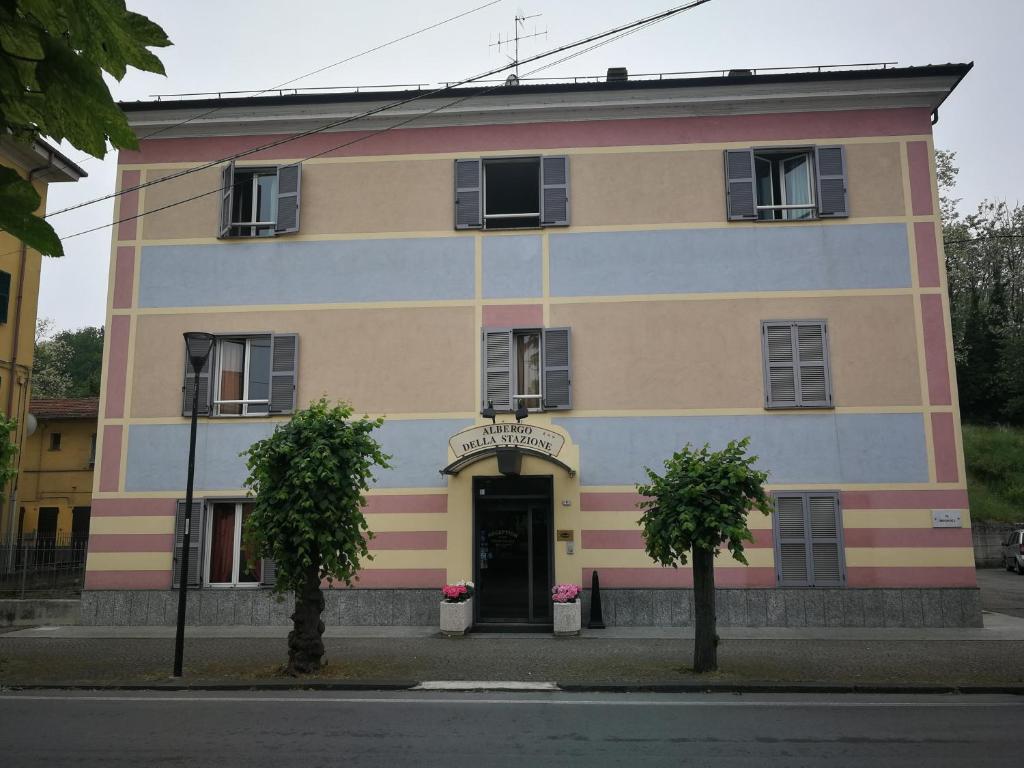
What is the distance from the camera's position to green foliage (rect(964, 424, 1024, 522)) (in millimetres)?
36062

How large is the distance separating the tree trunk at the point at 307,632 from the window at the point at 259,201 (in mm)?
8679

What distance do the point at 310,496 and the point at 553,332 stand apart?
23.3 feet

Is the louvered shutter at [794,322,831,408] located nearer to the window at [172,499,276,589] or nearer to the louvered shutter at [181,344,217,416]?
the window at [172,499,276,589]

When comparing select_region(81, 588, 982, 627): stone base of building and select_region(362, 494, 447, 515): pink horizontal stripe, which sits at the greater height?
select_region(362, 494, 447, 515): pink horizontal stripe

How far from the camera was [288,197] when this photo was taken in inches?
709

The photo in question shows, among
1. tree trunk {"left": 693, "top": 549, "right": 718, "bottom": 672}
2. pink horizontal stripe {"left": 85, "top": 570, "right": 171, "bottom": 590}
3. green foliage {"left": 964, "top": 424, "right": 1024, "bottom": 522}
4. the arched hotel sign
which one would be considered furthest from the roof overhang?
green foliage {"left": 964, "top": 424, "right": 1024, "bottom": 522}

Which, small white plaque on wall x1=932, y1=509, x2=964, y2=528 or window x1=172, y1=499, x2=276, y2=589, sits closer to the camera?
small white plaque on wall x1=932, y1=509, x2=964, y2=528

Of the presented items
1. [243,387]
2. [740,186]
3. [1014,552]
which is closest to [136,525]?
[243,387]

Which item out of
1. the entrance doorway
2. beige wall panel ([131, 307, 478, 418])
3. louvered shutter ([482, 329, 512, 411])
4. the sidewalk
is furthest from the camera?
beige wall panel ([131, 307, 478, 418])

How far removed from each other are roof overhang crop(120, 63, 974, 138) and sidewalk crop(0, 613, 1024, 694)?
10.2m

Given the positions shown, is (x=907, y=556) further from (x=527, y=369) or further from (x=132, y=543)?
(x=132, y=543)

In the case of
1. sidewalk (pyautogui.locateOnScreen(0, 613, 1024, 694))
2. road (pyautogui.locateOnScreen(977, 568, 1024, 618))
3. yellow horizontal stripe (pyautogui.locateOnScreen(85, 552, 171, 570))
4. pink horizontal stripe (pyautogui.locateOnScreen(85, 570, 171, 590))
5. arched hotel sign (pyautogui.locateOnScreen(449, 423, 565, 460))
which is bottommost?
sidewalk (pyautogui.locateOnScreen(0, 613, 1024, 694))

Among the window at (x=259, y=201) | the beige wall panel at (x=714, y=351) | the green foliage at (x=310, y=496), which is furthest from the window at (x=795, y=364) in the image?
the window at (x=259, y=201)

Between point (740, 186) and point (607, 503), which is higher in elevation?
point (740, 186)
